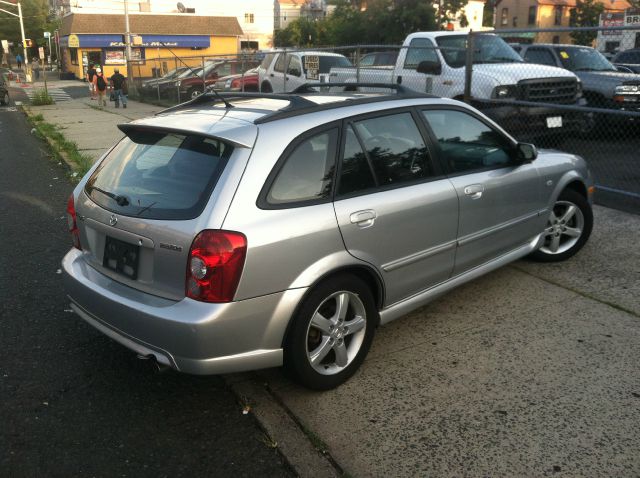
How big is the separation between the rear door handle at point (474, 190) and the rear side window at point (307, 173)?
1.13 metres

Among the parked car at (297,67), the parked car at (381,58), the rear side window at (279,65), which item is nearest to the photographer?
the parked car at (381,58)

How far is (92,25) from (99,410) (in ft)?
197

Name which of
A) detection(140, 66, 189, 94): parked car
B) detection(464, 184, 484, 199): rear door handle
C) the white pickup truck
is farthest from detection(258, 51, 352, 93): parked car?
detection(464, 184, 484, 199): rear door handle

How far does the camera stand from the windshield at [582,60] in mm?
12820

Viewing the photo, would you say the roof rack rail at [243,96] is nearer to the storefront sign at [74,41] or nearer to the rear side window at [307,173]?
the rear side window at [307,173]

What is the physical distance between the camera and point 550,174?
4.94 metres

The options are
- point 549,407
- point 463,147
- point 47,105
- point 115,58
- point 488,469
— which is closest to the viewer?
point 488,469

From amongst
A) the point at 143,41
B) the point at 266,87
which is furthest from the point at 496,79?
the point at 143,41

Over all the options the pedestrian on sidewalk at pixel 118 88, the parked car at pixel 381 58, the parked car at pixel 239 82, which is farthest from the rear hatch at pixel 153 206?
the pedestrian on sidewalk at pixel 118 88

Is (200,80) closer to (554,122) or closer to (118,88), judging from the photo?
(118,88)

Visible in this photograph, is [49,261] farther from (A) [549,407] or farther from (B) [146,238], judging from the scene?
(A) [549,407]

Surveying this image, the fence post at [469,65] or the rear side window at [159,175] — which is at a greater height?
the fence post at [469,65]

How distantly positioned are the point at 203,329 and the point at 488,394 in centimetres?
161

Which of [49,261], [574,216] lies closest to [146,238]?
[49,261]
